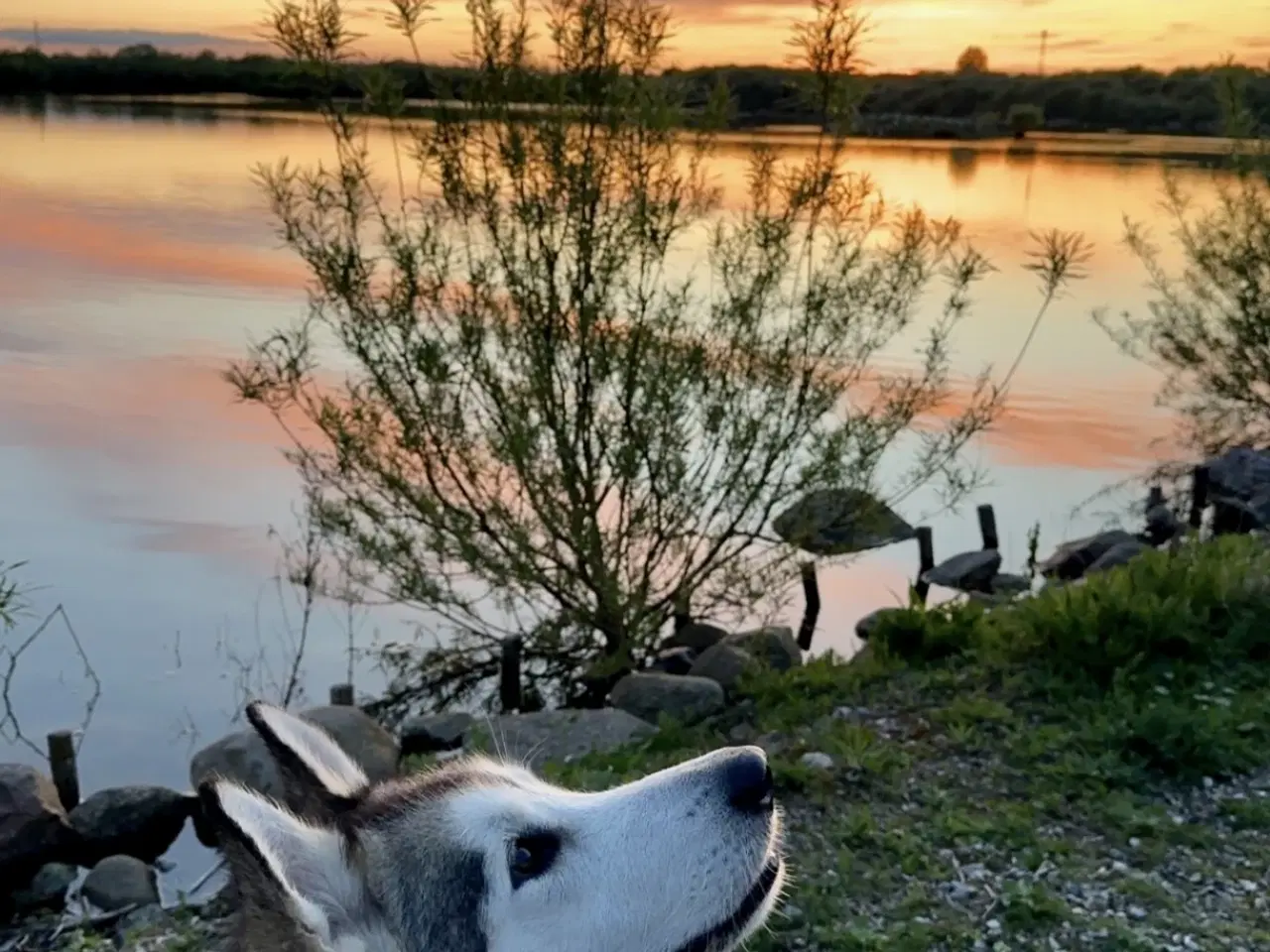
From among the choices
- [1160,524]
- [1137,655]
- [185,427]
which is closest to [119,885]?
[1137,655]

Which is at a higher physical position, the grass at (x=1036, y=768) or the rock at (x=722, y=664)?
the grass at (x=1036, y=768)

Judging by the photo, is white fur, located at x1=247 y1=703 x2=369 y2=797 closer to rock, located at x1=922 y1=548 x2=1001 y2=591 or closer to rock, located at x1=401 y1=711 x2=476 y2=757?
rock, located at x1=401 y1=711 x2=476 y2=757

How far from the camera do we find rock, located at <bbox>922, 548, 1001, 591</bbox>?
13.7 metres

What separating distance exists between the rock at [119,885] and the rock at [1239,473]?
42.9 feet

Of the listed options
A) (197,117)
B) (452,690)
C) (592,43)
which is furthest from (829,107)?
(197,117)

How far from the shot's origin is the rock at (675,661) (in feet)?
33.1

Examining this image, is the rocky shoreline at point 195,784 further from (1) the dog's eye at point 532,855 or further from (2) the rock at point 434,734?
(1) the dog's eye at point 532,855

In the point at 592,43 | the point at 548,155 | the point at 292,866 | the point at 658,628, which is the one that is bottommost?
the point at 658,628

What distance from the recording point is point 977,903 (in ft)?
16.1

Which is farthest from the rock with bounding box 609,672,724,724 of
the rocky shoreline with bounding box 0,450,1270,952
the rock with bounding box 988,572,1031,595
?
the rock with bounding box 988,572,1031,595

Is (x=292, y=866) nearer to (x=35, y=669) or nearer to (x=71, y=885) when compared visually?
(x=71, y=885)

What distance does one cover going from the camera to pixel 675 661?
1014 centimetres

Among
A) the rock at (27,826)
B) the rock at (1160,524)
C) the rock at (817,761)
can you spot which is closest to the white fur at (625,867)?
the rock at (817,761)

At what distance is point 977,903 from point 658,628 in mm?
5284
